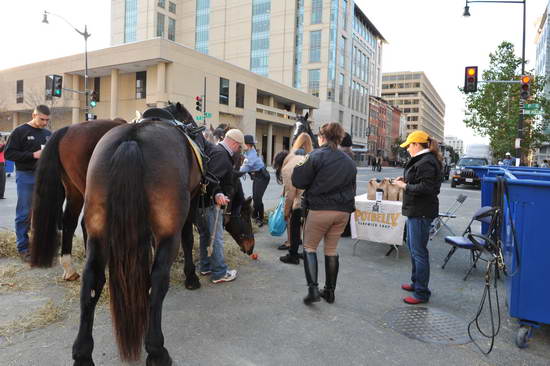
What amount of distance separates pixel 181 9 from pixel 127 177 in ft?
240

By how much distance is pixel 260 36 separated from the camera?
60.3 meters

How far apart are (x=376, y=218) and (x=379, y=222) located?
0.08 m

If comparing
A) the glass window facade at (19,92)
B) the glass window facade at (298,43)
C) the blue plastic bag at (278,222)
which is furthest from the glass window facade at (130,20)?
the blue plastic bag at (278,222)

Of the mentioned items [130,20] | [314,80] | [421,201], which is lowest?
[421,201]

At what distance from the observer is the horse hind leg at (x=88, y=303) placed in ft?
8.05

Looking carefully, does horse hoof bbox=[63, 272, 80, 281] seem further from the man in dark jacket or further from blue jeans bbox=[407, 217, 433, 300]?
blue jeans bbox=[407, 217, 433, 300]

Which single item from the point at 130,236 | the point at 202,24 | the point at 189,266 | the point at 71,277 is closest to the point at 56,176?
the point at 71,277

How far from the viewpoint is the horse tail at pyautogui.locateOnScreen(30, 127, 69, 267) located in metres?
3.75

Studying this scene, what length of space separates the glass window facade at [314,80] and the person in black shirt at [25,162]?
57957 mm

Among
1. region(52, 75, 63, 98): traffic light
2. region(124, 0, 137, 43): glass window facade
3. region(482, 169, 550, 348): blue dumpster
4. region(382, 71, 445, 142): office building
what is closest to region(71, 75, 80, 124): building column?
region(52, 75, 63, 98): traffic light

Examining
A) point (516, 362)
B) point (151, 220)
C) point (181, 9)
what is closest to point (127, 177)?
point (151, 220)

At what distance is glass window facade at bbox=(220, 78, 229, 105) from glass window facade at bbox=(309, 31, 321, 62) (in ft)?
81.8

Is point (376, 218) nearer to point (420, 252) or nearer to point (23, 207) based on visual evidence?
point (420, 252)

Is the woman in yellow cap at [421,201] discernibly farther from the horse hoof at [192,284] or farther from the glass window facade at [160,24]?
the glass window facade at [160,24]
